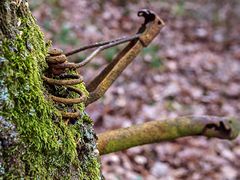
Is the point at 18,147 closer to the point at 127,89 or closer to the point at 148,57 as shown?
the point at 127,89

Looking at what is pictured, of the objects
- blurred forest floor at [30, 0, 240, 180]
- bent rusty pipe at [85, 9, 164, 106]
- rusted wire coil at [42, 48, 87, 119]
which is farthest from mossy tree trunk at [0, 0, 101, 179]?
blurred forest floor at [30, 0, 240, 180]

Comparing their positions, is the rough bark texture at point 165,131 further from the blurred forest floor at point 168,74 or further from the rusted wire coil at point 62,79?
the blurred forest floor at point 168,74

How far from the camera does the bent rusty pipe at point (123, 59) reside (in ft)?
3.26

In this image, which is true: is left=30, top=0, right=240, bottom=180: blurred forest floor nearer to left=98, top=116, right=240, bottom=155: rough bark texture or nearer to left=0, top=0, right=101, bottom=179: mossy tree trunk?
left=98, top=116, right=240, bottom=155: rough bark texture

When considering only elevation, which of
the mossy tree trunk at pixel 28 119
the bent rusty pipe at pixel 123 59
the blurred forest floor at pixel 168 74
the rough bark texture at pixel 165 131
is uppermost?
the blurred forest floor at pixel 168 74

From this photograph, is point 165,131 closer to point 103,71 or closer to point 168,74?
point 103,71

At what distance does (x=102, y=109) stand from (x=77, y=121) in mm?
3764

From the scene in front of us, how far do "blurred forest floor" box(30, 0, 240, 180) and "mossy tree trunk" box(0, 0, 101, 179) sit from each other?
3052 millimetres

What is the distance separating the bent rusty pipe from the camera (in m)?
0.99

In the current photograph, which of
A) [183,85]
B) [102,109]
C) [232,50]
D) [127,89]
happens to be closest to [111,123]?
[102,109]

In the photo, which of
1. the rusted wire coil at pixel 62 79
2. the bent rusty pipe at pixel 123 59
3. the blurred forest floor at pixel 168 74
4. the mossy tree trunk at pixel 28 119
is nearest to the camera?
the mossy tree trunk at pixel 28 119

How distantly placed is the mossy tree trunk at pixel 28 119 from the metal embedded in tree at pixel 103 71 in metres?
0.02

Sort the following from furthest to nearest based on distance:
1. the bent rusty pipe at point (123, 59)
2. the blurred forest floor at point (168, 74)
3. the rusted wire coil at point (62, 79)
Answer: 1. the blurred forest floor at point (168, 74)
2. the bent rusty pipe at point (123, 59)
3. the rusted wire coil at point (62, 79)

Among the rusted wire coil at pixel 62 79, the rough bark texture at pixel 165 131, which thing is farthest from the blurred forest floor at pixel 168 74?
the rusted wire coil at pixel 62 79
